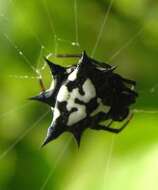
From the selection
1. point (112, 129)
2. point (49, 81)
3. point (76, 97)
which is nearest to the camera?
point (76, 97)

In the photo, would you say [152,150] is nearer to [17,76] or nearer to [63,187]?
[63,187]

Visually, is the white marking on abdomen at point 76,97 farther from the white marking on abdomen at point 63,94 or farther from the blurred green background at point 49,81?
the blurred green background at point 49,81

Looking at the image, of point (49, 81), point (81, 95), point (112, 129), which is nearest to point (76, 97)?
point (81, 95)

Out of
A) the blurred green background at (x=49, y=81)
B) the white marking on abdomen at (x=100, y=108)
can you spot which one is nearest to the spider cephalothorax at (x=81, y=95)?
the white marking on abdomen at (x=100, y=108)

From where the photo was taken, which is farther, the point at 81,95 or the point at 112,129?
the point at 112,129

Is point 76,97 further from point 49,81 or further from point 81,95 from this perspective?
point 49,81

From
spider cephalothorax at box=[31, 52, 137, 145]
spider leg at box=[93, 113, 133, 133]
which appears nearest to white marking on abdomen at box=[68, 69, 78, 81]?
spider cephalothorax at box=[31, 52, 137, 145]

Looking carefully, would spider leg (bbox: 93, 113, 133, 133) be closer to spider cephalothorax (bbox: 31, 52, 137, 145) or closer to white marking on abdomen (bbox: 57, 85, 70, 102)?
spider cephalothorax (bbox: 31, 52, 137, 145)
